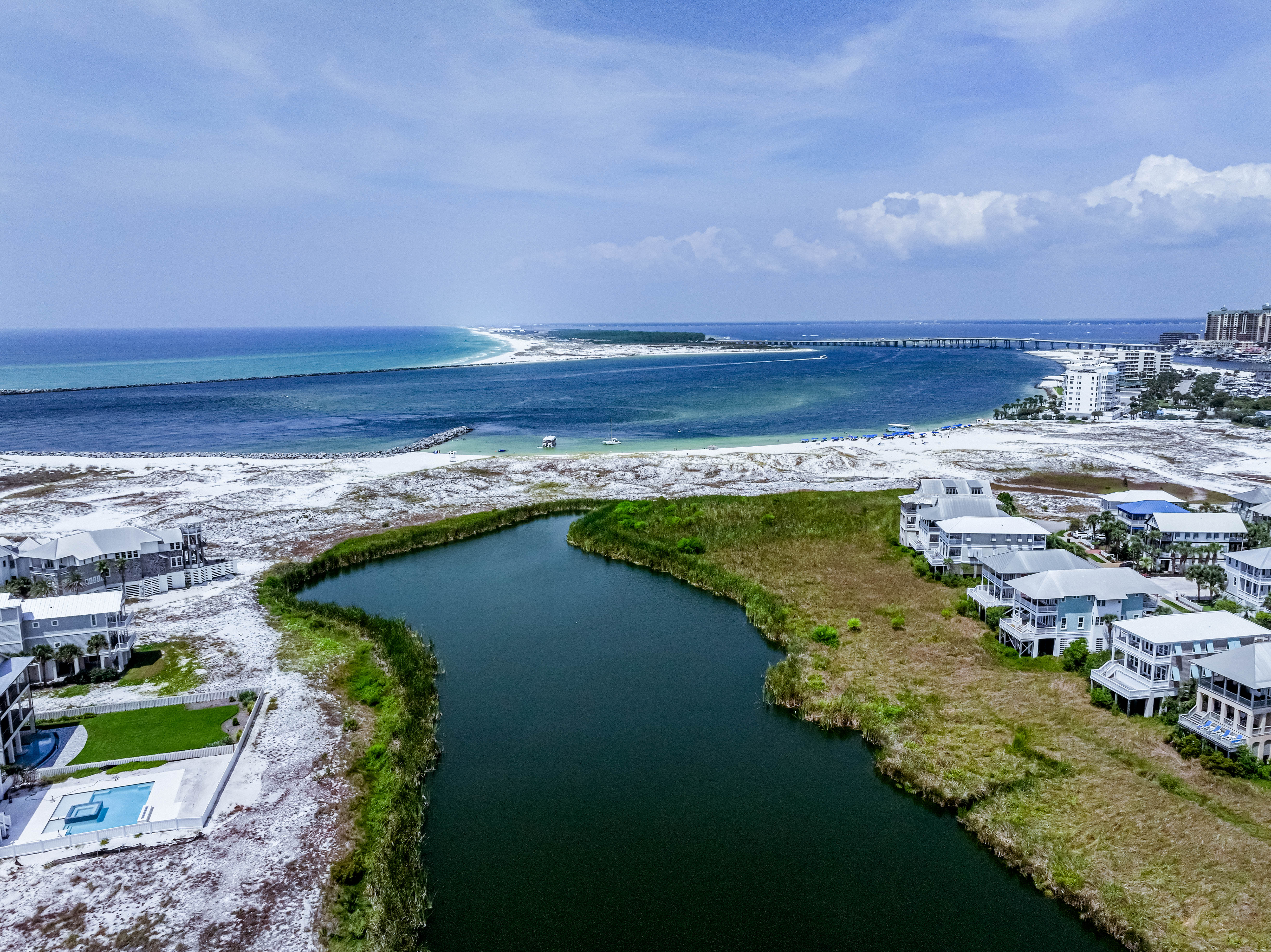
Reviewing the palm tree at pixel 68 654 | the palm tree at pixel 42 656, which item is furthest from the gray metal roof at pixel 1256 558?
the palm tree at pixel 42 656

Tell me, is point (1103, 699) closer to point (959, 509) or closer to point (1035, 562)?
point (1035, 562)

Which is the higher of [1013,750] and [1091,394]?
[1091,394]

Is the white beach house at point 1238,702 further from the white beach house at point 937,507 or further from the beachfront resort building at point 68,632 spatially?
the beachfront resort building at point 68,632

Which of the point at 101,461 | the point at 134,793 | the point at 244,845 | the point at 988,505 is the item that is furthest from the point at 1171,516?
the point at 101,461

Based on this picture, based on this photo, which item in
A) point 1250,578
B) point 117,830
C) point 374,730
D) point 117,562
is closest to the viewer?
point 117,830

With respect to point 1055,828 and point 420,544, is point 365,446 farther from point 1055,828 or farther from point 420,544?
point 1055,828

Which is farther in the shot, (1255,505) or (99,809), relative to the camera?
(1255,505)

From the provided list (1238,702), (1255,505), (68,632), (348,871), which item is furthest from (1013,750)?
(68,632)
